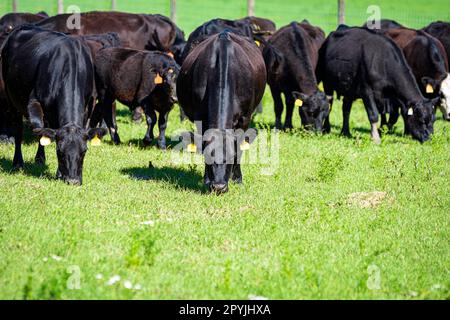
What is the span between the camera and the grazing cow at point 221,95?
944cm

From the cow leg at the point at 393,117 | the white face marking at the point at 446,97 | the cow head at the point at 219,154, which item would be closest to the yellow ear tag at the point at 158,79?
the cow head at the point at 219,154

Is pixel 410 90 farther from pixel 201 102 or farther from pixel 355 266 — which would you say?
pixel 355 266

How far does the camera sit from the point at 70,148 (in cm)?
969

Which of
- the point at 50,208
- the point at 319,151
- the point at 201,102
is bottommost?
the point at 319,151

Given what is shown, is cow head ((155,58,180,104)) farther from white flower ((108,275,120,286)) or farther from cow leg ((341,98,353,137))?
white flower ((108,275,120,286))

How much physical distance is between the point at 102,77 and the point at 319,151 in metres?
3.87

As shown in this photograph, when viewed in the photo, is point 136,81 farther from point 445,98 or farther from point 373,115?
point 445,98

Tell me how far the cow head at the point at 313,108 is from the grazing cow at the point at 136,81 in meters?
2.59

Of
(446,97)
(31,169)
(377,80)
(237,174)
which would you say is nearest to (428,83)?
(446,97)

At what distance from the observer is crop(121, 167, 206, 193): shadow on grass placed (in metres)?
10.2

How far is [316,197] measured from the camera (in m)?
9.73

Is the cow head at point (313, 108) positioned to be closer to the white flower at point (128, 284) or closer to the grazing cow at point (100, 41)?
the grazing cow at point (100, 41)

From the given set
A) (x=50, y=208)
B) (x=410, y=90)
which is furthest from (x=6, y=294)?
(x=410, y=90)

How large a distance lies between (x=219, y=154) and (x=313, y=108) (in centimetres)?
570
